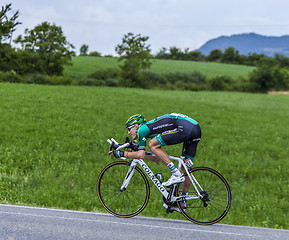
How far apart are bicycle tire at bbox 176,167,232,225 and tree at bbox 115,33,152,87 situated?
4461 cm

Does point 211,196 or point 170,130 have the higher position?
point 170,130

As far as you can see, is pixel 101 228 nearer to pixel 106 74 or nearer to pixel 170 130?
pixel 170 130

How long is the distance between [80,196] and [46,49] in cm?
4891

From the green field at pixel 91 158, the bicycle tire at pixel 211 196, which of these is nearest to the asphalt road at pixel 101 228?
the bicycle tire at pixel 211 196

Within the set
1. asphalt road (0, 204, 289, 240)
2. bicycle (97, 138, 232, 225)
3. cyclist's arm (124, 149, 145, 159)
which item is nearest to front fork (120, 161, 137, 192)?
bicycle (97, 138, 232, 225)

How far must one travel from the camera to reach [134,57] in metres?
54.0

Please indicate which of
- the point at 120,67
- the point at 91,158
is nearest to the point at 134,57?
the point at 120,67

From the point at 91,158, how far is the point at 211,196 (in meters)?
5.50

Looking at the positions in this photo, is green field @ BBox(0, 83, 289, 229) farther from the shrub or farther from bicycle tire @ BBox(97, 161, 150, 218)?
the shrub

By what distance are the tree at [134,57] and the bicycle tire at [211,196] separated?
44.6 m

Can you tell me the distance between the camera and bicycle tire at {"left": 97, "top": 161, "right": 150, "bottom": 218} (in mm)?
5445

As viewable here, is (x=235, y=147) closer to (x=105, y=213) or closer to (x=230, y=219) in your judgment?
(x=230, y=219)

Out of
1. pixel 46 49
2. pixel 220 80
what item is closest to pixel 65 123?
pixel 46 49

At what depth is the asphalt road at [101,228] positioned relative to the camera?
180 inches
